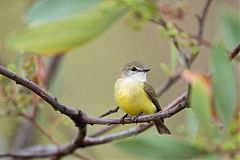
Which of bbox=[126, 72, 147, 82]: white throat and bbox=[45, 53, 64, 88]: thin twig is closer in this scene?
bbox=[126, 72, 147, 82]: white throat

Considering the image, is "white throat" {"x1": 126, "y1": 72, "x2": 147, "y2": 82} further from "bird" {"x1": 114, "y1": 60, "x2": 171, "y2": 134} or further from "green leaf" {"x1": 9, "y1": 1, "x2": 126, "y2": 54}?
"green leaf" {"x1": 9, "y1": 1, "x2": 126, "y2": 54}

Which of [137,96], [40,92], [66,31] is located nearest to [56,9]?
[66,31]

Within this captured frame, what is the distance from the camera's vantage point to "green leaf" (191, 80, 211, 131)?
5.16 feet

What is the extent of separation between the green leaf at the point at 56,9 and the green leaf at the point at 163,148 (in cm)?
77

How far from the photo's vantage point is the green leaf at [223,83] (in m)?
1.57

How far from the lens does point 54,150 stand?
6.66 feet

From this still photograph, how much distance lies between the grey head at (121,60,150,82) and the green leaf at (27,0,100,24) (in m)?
0.27

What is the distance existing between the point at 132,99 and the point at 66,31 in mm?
396

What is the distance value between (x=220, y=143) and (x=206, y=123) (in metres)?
0.07

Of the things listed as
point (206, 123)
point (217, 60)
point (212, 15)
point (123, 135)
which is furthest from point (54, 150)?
point (212, 15)

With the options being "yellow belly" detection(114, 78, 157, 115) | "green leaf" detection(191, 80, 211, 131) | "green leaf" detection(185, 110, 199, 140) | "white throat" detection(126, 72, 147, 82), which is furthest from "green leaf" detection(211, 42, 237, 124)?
"white throat" detection(126, 72, 147, 82)

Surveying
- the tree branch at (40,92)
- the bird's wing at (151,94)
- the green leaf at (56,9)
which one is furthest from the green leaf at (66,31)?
the tree branch at (40,92)

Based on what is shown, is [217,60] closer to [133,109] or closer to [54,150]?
[133,109]

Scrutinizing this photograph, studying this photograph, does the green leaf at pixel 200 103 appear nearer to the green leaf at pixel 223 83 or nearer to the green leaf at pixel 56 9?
the green leaf at pixel 223 83
